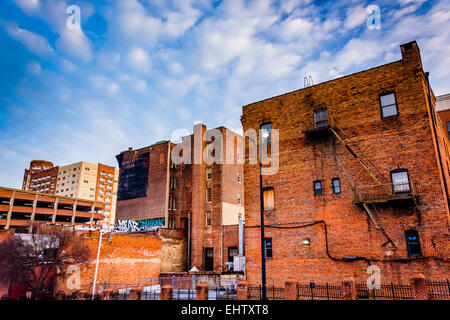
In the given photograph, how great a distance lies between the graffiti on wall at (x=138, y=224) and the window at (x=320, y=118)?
27928mm

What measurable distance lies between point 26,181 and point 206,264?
417 feet

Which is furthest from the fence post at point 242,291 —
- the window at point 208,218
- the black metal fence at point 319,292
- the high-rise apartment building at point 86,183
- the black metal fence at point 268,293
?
the high-rise apartment building at point 86,183

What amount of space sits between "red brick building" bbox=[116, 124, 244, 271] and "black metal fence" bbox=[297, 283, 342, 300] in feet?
58.9

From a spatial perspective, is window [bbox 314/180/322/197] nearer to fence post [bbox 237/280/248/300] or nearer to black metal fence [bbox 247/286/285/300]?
black metal fence [bbox 247/286/285/300]

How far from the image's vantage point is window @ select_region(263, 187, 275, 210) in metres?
24.5

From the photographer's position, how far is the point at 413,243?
733 inches

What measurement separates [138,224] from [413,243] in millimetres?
37229

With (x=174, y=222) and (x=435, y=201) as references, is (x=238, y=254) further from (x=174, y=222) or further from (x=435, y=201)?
(x=435, y=201)

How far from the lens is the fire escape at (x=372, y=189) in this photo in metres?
19.2

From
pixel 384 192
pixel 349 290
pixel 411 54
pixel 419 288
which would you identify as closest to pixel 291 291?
pixel 349 290

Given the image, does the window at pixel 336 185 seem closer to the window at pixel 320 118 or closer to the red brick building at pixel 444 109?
the window at pixel 320 118

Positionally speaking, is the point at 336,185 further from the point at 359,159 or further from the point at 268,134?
the point at 268,134

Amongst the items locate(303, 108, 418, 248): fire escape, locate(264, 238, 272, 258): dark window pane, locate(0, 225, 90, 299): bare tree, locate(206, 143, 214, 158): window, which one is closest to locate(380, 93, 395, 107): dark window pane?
locate(303, 108, 418, 248): fire escape
